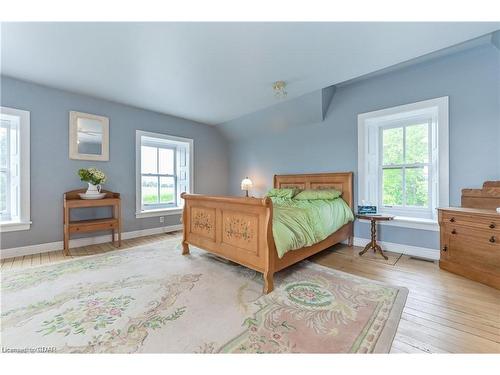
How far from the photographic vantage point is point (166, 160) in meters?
4.83

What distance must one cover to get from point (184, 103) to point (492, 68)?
13.8 feet

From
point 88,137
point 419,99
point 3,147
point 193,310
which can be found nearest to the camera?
point 193,310

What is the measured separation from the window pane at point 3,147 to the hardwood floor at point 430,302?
1.36m

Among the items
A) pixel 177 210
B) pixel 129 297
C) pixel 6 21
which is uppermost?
pixel 6 21

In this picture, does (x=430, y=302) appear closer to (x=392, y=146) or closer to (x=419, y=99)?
(x=392, y=146)

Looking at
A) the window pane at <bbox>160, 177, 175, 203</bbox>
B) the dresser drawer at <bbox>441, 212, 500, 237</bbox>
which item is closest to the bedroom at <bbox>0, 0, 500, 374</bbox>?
the dresser drawer at <bbox>441, 212, 500, 237</bbox>

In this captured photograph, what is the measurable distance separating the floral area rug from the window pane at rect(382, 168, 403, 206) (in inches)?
69.0

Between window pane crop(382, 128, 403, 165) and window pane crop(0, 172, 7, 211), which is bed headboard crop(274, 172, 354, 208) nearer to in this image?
window pane crop(382, 128, 403, 165)

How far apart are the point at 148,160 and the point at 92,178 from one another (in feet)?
4.04

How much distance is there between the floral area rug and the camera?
1373 millimetres

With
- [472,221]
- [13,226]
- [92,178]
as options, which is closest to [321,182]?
[472,221]

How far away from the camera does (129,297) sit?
1.95m
